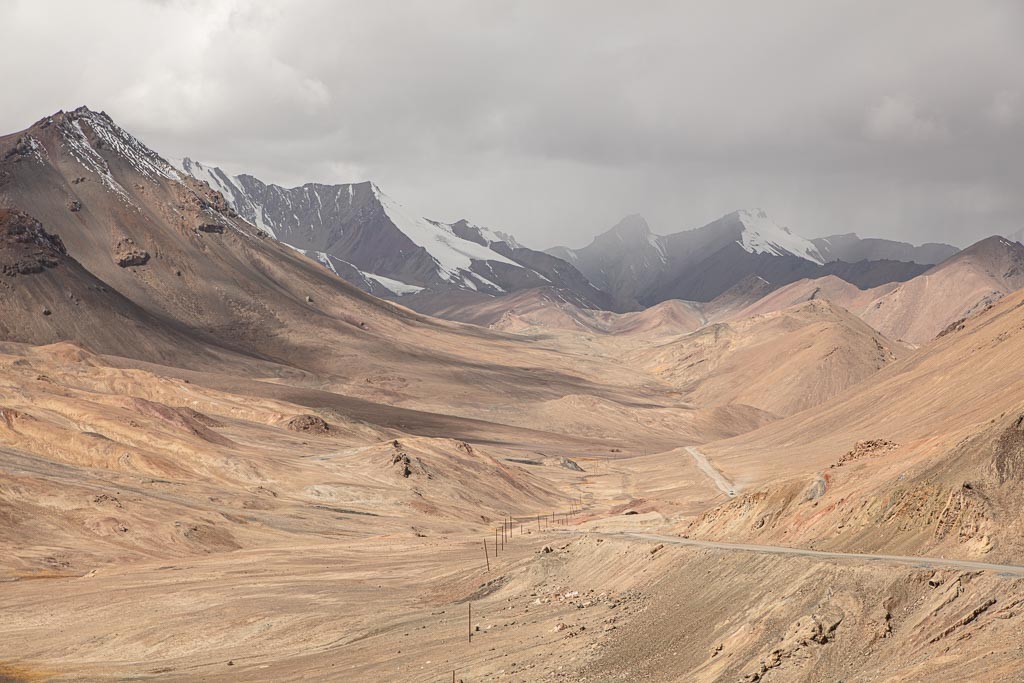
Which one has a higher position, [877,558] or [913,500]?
[913,500]

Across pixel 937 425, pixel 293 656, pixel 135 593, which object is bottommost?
pixel 937 425

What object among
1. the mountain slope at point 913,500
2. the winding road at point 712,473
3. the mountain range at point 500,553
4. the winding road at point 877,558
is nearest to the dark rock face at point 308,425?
the mountain range at point 500,553

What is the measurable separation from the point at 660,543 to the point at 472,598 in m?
10.3

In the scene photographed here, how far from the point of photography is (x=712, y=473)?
396 ft

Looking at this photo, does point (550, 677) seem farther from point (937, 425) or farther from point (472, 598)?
point (937, 425)

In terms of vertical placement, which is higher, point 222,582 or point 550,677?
point 222,582

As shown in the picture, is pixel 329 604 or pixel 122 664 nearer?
pixel 122 664

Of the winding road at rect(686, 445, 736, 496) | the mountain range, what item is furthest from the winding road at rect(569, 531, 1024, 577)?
the winding road at rect(686, 445, 736, 496)

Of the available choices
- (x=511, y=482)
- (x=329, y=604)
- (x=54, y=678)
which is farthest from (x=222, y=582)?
(x=511, y=482)

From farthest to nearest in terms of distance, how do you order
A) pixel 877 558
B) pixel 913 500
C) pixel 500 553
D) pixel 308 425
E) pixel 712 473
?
1. pixel 308 425
2. pixel 712 473
3. pixel 500 553
4. pixel 913 500
5. pixel 877 558

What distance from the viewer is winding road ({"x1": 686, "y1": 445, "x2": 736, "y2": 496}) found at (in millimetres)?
103650

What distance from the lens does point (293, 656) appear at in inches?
1726

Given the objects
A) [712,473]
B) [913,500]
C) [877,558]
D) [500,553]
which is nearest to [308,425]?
[712,473]

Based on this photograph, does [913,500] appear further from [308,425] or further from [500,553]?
[308,425]
